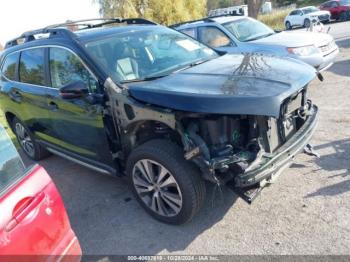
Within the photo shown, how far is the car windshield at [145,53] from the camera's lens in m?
3.67

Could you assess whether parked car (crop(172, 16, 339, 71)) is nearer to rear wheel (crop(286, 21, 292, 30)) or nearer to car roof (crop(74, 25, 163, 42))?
car roof (crop(74, 25, 163, 42))

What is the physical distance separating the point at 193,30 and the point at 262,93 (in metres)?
6.10

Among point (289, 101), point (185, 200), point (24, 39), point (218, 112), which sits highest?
point (24, 39)

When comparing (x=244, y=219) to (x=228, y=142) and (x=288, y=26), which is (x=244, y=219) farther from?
(x=288, y=26)

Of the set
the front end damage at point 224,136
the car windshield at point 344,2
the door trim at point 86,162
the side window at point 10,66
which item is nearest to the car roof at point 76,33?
the side window at point 10,66

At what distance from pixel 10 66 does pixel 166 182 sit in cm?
354

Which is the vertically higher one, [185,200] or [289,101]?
[289,101]

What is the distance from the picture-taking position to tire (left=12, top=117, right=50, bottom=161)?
5.43 m

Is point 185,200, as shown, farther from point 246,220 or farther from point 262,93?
point 262,93

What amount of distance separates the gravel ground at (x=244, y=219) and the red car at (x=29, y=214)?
3.41ft

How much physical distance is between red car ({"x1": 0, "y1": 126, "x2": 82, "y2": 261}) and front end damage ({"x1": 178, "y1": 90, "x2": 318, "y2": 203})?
1.19m

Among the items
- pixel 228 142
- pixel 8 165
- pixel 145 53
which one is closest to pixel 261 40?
pixel 145 53

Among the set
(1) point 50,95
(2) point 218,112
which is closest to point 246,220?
(2) point 218,112

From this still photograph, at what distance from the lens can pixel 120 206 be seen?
12.7ft
